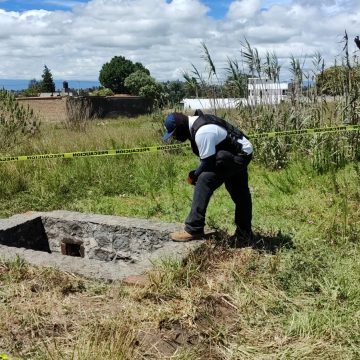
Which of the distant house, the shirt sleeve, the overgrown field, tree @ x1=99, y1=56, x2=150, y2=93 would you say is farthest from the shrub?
tree @ x1=99, y1=56, x2=150, y2=93

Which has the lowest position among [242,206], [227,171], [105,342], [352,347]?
[352,347]

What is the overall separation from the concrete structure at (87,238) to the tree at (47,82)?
2443 inches

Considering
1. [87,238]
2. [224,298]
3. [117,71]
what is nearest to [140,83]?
[117,71]

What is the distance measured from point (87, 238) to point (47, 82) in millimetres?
63580

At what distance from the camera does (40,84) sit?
66.0 m

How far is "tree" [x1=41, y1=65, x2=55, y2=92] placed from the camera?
65.0 m

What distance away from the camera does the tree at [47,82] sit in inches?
2559

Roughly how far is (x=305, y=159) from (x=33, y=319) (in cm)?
638

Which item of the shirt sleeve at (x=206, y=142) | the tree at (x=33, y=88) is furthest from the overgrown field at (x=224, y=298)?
the tree at (x=33, y=88)

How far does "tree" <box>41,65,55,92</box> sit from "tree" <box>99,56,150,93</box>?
12446 millimetres

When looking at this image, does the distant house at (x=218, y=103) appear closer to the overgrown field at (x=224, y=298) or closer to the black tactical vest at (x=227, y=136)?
the overgrown field at (x=224, y=298)

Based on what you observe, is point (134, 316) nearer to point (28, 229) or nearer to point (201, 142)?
point (201, 142)

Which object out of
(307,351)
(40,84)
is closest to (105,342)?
(307,351)

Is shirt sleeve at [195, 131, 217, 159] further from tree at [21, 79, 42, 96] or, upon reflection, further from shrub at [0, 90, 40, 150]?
tree at [21, 79, 42, 96]
